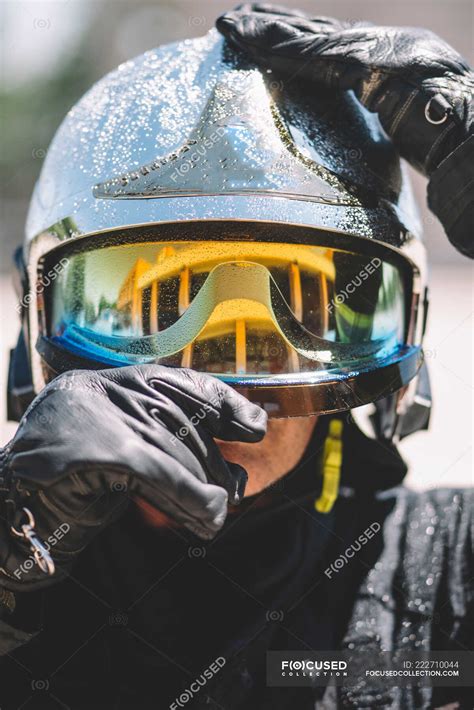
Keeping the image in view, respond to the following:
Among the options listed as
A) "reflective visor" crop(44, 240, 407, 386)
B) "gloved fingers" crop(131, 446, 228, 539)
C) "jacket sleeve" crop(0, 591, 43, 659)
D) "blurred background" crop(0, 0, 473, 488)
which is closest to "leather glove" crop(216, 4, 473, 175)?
"reflective visor" crop(44, 240, 407, 386)

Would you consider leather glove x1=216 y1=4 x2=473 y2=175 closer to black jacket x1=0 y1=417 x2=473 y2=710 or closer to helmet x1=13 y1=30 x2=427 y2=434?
helmet x1=13 y1=30 x2=427 y2=434

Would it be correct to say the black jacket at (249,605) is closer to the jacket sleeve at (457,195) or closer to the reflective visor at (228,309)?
the reflective visor at (228,309)

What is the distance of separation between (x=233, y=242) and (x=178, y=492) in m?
0.48

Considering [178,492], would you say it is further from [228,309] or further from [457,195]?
[457,195]

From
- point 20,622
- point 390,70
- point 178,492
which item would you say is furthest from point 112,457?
point 390,70

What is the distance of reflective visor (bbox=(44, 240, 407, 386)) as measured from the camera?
1.27 metres

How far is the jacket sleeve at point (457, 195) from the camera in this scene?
134 cm

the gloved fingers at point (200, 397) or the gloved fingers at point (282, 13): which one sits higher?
the gloved fingers at point (282, 13)

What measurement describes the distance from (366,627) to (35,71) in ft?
40.0

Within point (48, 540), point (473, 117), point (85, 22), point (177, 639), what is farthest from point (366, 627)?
point (85, 22)

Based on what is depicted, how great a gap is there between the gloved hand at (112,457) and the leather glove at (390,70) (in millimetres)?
609

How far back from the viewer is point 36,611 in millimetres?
1188

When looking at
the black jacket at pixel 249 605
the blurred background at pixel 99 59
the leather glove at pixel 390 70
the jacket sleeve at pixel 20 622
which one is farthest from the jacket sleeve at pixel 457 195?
the blurred background at pixel 99 59

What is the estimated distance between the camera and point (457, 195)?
4.47 feet
